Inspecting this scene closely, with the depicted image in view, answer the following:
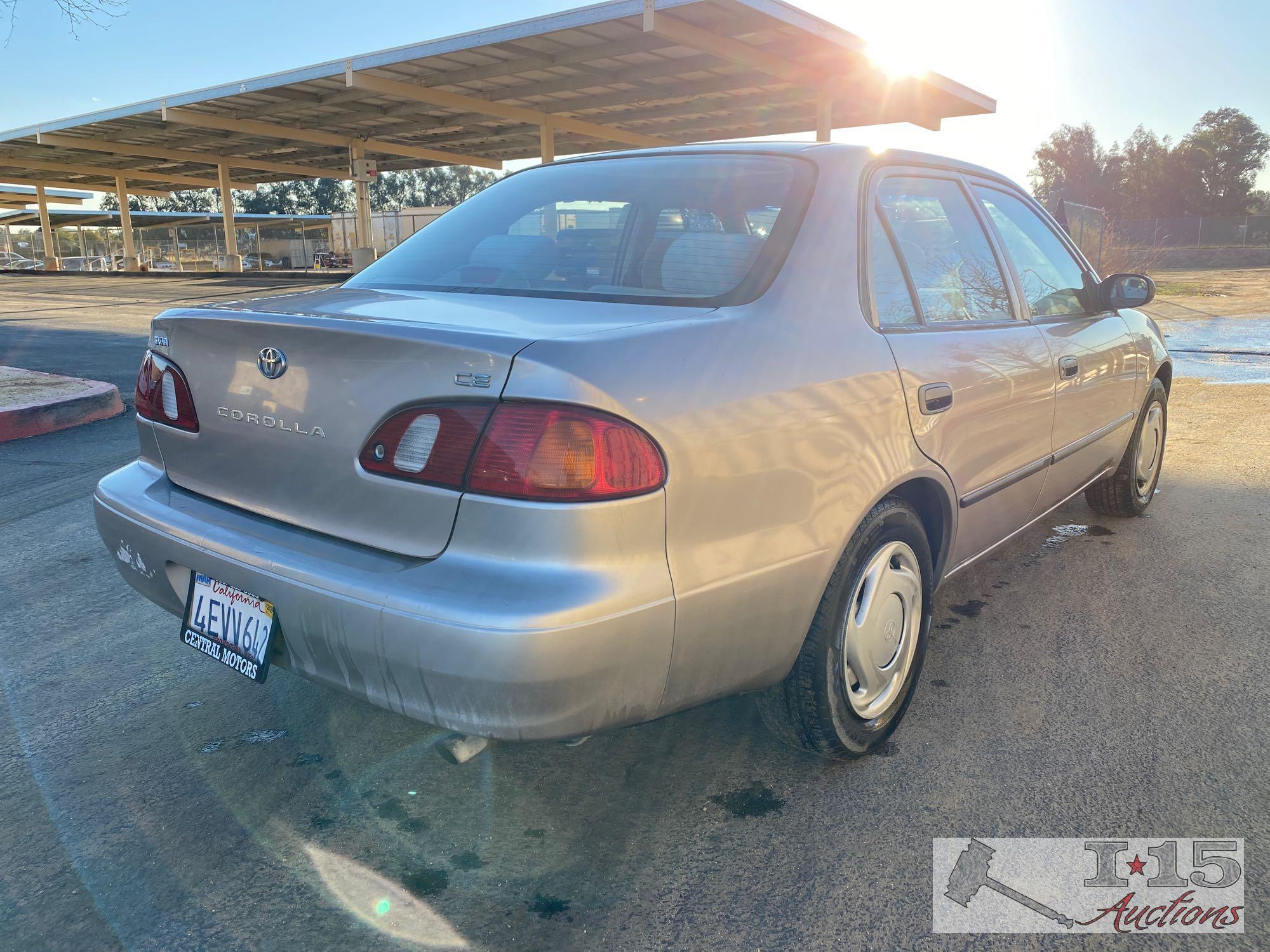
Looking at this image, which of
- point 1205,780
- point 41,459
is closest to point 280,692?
point 1205,780

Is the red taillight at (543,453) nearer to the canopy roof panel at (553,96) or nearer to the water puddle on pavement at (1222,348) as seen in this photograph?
the water puddle on pavement at (1222,348)

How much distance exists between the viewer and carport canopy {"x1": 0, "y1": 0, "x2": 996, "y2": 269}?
16.5 metres

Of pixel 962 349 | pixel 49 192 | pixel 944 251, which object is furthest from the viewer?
pixel 49 192

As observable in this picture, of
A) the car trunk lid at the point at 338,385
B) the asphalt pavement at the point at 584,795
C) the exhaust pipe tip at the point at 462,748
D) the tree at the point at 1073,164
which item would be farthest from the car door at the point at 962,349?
the tree at the point at 1073,164

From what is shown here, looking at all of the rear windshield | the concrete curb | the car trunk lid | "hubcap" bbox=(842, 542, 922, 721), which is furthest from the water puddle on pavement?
the concrete curb

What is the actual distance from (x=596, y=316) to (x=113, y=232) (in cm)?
5637

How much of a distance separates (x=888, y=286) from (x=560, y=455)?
4.12 ft

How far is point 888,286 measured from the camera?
101 inches

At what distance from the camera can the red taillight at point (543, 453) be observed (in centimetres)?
173

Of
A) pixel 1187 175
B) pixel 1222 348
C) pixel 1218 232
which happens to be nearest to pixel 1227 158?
pixel 1187 175

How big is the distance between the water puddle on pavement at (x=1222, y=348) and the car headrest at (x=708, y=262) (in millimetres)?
6851

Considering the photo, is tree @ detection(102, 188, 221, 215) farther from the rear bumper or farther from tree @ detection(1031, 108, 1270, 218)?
the rear bumper

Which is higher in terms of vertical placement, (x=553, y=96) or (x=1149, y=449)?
(x=553, y=96)

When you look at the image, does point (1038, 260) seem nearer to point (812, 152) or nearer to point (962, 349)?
point (962, 349)
